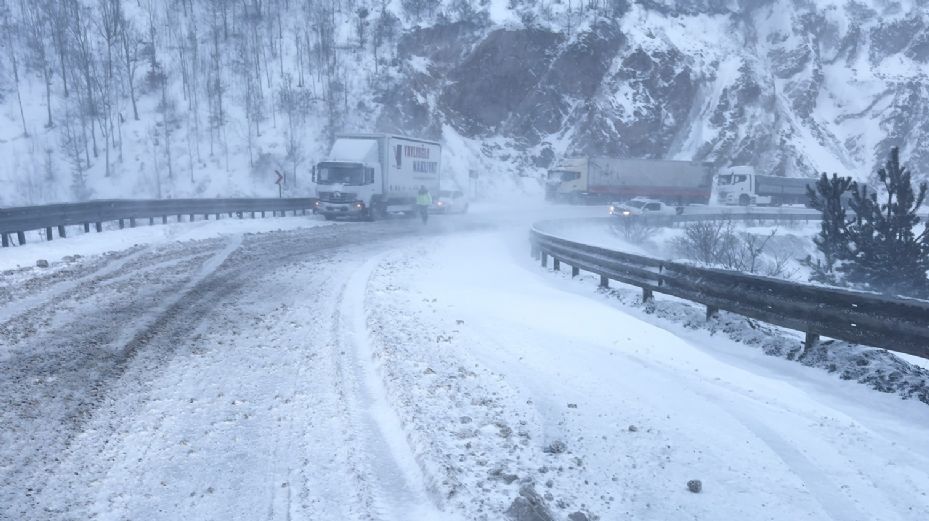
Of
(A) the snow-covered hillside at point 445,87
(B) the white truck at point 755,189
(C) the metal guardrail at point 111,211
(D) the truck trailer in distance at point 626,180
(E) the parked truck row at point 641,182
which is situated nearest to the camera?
(C) the metal guardrail at point 111,211

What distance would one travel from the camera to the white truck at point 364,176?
25422 millimetres

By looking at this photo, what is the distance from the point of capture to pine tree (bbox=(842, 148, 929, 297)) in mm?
13836

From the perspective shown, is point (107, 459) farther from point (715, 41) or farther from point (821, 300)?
point (715, 41)

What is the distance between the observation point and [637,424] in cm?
466

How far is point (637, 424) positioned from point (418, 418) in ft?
5.53

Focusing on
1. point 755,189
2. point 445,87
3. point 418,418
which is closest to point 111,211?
point 418,418

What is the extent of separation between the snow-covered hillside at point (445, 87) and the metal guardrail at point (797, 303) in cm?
4277

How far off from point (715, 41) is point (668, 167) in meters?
28.5

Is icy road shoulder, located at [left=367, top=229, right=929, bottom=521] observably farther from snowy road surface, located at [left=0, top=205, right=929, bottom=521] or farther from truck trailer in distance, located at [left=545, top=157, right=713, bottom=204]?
truck trailer in distance, located at [left=545, top=157, right=713, bottom=204]

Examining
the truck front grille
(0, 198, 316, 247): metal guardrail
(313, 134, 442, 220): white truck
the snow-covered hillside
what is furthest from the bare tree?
the truck front grille

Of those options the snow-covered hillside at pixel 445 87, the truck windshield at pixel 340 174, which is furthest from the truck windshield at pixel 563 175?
the truck windshield at pixel 340 174

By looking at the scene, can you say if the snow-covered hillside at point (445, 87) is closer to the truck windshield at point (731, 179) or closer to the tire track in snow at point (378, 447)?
the truck windshield at point (731, 179)

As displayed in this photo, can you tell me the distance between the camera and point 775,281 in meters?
6.91

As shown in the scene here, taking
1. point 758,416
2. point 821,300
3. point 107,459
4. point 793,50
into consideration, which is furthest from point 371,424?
point 793,50
